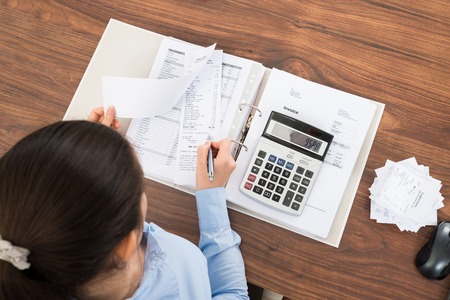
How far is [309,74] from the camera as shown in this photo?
83 cm

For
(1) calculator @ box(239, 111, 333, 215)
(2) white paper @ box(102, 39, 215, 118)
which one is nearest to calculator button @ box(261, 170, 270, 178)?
(1) calculator @ box(239, 111, 333, 215)

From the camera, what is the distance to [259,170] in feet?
Answer: 2.56

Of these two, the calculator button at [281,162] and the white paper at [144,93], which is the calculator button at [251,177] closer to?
the calculator button at [281,162]

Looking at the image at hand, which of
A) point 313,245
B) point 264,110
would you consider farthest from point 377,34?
point 313,245

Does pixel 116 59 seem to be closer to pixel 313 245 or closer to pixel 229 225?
pixel 229 225

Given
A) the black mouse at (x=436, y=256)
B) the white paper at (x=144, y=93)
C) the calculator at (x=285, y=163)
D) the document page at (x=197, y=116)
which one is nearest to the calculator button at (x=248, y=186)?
the calculator at (x=285, y=163)

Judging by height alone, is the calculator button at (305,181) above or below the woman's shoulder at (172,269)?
above

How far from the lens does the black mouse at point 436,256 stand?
722 mm

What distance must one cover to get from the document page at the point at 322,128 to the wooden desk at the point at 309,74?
3 centimetres

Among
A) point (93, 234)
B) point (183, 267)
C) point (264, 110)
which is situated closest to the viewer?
point (93, 234)

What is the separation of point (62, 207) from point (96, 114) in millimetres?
377

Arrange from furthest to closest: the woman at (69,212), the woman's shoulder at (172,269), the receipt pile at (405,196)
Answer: the receipt pile at (405,196)
the woman's shoulder at (172,269)
the woman at (69,212)

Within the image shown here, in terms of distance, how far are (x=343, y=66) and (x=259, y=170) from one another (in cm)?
28

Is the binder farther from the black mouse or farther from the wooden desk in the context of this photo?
the black mouse
